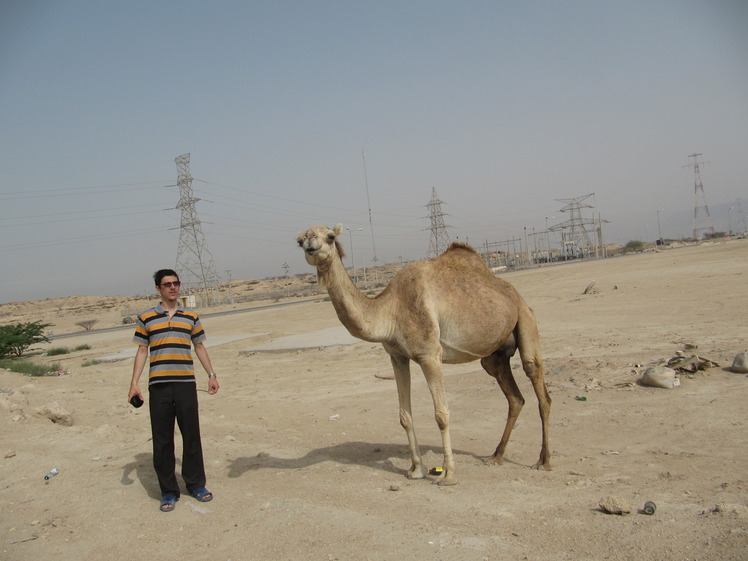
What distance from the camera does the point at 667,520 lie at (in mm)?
4656

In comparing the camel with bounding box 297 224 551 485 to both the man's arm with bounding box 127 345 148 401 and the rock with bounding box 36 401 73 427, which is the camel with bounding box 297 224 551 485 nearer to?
the man's arm with bounding box 127 345 148 401

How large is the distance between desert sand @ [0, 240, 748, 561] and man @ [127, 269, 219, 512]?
310mm

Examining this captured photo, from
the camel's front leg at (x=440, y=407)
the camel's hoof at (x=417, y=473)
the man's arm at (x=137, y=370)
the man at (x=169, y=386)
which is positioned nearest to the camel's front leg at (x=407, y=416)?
the camel's hoof at (x=417, y=473)

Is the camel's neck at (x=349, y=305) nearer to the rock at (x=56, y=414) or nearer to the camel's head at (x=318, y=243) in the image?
the camel's head at (x=318, y=243)

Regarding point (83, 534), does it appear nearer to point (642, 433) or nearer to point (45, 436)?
point (45, 436)

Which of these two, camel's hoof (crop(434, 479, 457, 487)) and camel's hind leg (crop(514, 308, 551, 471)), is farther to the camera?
camel's hind leg (crop(514, 308, 551, 471))

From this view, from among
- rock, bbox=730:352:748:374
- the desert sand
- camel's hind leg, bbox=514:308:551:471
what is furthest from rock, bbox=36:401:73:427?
rock, bbox=730:352:748:374

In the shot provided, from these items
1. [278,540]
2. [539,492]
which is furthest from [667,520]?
[278,540]

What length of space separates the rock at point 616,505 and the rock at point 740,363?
5.76m

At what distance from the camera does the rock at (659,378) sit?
9.19 meters

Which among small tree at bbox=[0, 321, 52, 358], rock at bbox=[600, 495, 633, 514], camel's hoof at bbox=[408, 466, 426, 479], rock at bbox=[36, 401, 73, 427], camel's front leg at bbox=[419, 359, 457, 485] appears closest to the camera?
rock at bbox=[600, 495, 633, 514]

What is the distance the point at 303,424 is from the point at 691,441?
6.07 metres

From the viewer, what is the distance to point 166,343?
238 inches

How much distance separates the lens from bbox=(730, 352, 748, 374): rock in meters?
9.15
